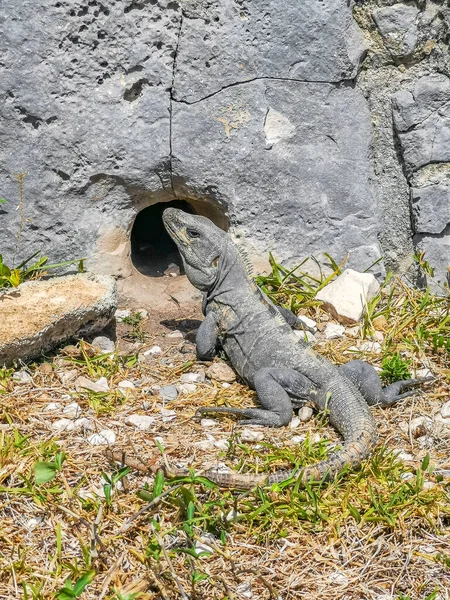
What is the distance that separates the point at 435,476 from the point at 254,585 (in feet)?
3.51

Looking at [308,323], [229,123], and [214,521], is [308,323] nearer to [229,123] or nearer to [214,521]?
[229,123]

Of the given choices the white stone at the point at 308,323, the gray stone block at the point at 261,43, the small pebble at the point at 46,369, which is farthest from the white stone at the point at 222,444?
the gray stone block at the point at 261,43

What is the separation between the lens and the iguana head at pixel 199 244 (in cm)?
505

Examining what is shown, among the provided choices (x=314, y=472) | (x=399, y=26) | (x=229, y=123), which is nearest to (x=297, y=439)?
Answer: (x=314, y=472)

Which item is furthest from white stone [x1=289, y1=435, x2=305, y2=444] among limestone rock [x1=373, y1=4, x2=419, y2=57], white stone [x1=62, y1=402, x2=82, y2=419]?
limestone rock [x1=373, y1=4, x2=419, y2=57]

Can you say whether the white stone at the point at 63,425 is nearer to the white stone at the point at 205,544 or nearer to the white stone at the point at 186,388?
the white stone at the point at 186,388

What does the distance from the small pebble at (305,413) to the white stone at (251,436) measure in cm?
31

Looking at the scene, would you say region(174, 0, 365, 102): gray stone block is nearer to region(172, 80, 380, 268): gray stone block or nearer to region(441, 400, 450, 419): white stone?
region(172, 80, 380, 268): gray stone block

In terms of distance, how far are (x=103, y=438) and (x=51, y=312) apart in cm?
92

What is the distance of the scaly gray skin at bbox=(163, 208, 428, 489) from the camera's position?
3961 millimetres

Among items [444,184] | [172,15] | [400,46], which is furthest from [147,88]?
[444,184]

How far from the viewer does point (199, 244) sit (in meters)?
5.09

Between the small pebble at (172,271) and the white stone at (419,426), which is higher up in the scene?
the white stone at (419,426)

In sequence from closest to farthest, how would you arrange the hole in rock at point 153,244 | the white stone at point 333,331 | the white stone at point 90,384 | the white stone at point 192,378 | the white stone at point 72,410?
the white stone at point 72,410 < the white stone at point 90,384 < the white stone at point 192,378 < the white stone at point 333,331 < the hole in rock at point 153,244
